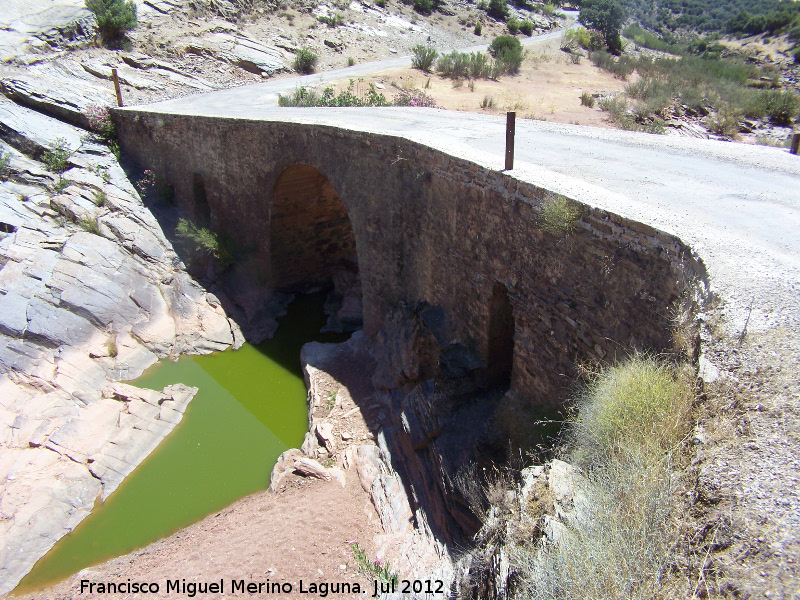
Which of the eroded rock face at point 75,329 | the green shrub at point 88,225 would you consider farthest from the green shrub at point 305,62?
the green shrub at point 88,225

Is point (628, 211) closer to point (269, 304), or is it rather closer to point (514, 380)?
point (514, 380)

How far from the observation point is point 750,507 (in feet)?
9.28

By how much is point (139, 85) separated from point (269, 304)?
10.6m

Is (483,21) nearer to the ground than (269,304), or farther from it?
farther from it

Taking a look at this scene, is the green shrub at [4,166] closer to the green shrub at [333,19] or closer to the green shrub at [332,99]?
the green shrub at [332,99]

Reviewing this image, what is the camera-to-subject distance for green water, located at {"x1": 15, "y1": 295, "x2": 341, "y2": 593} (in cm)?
834

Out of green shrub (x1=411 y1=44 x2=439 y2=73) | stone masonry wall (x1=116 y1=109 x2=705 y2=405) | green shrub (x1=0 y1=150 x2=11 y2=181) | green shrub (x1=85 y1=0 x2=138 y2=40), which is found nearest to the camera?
stone masonry wall (x1=116 y1=109 x2=705 y2=405)

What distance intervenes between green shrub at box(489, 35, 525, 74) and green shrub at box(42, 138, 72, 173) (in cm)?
1562

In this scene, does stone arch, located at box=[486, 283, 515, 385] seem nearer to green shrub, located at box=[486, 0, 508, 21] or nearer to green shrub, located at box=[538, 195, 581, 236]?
green shrub, located at box=[538, 195, 581, 236]

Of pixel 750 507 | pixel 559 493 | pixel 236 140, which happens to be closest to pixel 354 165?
pixel 236 140

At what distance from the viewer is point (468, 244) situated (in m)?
7.77

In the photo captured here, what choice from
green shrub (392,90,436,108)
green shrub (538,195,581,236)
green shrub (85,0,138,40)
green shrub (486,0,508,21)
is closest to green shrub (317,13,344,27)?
A: green shrub (85,0,138,40)

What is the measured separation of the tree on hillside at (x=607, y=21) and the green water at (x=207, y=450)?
26.7 metres

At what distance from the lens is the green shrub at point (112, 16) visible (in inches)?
784
